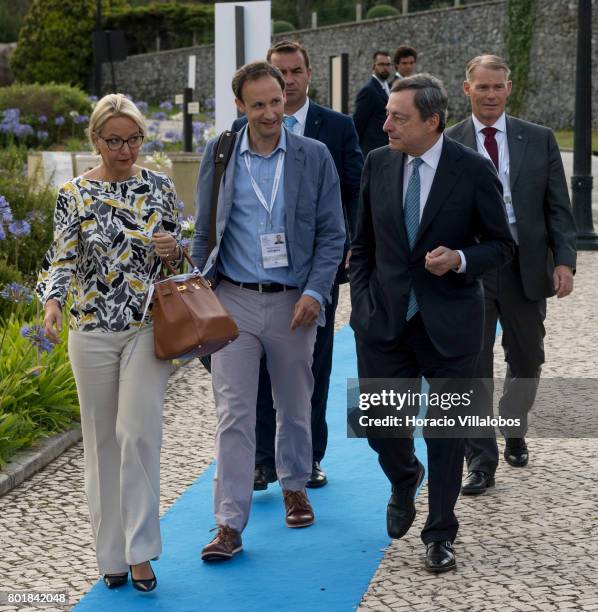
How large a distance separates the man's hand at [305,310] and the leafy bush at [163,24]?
54.5 m

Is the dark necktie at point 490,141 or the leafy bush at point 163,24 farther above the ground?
the leafy bush at point 163,24

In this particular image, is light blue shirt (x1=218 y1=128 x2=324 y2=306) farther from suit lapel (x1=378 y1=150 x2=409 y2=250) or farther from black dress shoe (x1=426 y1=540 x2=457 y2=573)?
black dress shoe (x1=426 y1=540 x2=457 y2=573)

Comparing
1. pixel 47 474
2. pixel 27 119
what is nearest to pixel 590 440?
pixel 47 474

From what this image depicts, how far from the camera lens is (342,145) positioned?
19.6 ft

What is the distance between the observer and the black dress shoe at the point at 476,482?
18.9 feet

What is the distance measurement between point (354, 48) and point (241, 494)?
44637 millimetres

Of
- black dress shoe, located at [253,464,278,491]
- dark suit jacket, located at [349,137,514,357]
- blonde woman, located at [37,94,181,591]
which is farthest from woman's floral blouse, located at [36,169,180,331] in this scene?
black dress shoe, located at [253,464,278,491]

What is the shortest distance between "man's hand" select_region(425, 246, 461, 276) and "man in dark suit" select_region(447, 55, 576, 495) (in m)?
1.25

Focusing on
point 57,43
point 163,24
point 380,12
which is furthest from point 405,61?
point 163,24

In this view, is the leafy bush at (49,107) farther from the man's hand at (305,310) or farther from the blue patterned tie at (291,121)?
the man's hand at (305,310)

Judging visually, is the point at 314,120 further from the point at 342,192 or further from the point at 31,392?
the point at 31,392

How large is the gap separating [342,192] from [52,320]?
77.2 inches

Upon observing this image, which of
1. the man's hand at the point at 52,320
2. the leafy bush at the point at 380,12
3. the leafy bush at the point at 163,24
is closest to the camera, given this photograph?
the man's hand at the point at 52,320

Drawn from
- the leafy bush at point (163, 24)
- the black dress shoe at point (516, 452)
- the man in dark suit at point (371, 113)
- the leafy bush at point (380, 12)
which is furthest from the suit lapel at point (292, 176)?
the leafy bush at point (163, 24)
